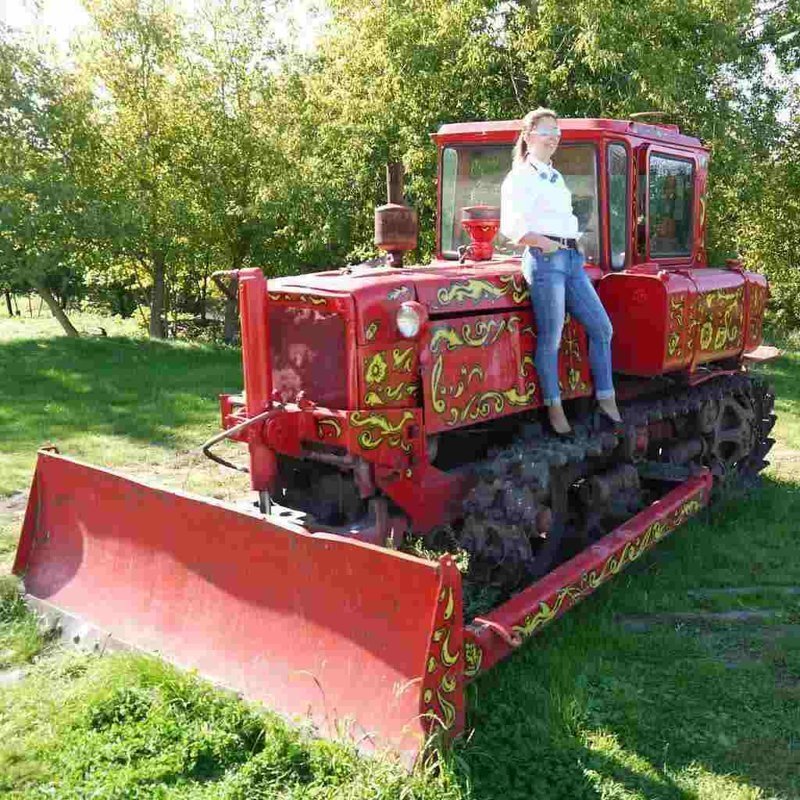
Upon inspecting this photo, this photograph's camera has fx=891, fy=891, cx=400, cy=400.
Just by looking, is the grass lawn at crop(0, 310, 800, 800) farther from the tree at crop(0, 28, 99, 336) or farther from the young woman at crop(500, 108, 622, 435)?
the tree at crop(0, 28, 99, 336)

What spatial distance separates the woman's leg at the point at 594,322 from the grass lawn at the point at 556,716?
1.15m

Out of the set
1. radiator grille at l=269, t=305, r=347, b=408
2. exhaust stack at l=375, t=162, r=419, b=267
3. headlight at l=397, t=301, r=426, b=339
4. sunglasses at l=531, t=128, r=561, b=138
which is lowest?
radiator grille at l=269, t=305, r=347, b=408

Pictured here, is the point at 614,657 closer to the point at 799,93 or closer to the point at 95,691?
the point at 95,691

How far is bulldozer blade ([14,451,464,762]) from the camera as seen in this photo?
3277 millimetres

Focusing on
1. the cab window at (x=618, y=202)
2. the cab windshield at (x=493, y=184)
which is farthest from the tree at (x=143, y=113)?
the cab window at (x=618, y=202)

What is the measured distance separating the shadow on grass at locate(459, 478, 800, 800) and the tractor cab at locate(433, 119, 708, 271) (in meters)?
2.07

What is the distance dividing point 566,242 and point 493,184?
3.63 ft

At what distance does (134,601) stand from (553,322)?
256 cm

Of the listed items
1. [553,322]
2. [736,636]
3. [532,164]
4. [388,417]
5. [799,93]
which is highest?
[799,93]

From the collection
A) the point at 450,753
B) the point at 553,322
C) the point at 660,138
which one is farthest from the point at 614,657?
the point at 660,138

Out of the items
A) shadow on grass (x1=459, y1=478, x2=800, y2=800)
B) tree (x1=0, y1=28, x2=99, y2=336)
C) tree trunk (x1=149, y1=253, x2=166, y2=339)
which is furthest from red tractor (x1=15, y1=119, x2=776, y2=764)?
tree trunk (x1=149, y1=253, x2=166, y2=339)

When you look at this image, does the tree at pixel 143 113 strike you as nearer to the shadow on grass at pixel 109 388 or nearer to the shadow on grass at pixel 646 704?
the shadow on grass at pixel 109 388

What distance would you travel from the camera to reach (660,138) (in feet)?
19.0

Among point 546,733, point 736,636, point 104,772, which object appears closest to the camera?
point 104,772
